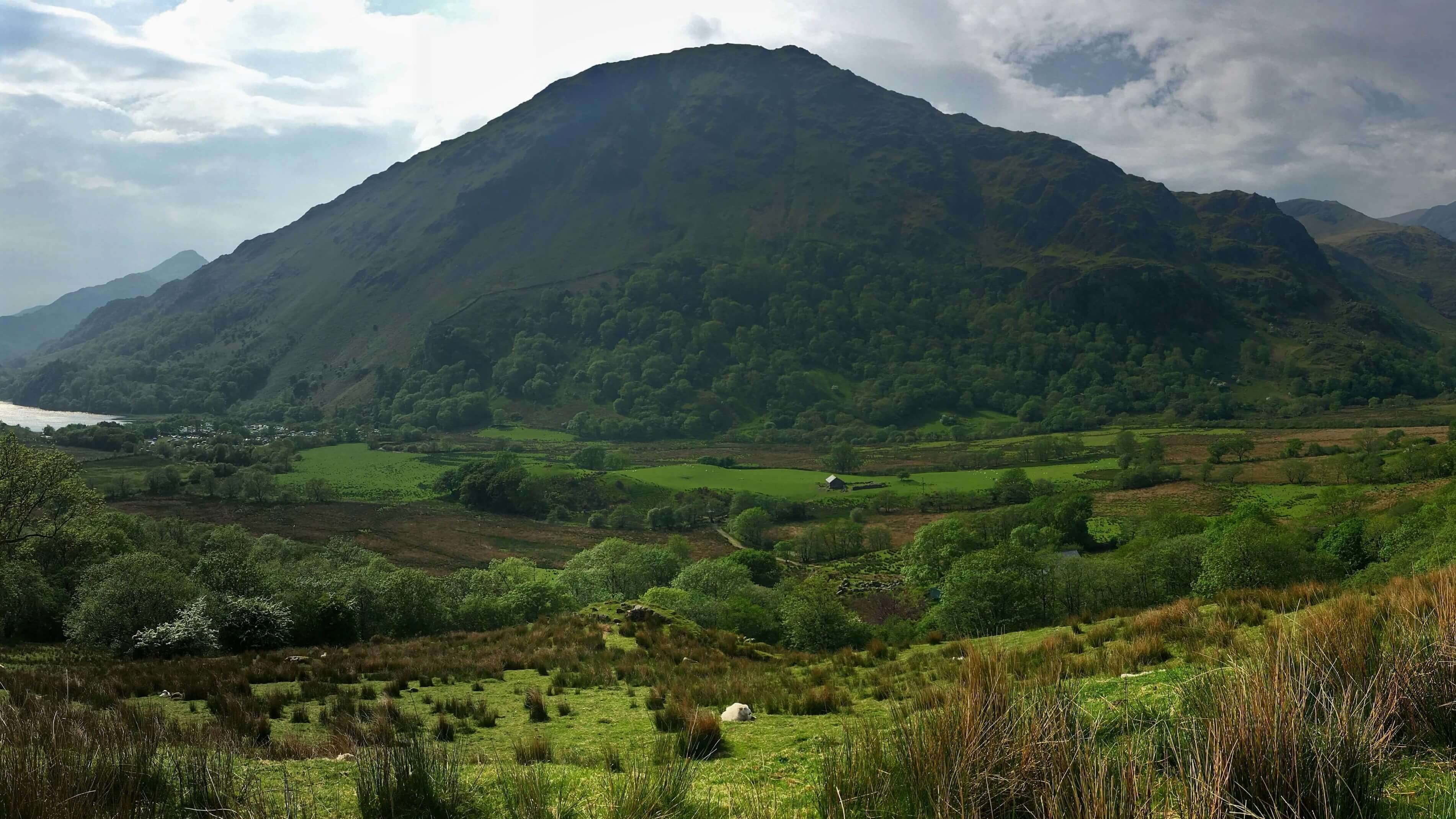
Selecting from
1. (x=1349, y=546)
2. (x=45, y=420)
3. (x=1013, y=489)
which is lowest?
(x=1013, y=489)

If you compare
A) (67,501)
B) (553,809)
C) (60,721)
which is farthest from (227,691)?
(67,501)

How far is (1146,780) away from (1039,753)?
0.56 meters

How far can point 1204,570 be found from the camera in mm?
30641

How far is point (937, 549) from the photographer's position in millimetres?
59031

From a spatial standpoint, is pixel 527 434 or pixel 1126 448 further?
pixel 527 434

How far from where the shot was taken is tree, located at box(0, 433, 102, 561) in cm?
2584

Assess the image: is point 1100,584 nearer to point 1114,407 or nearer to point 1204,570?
point 1204,570

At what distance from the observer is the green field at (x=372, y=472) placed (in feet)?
348

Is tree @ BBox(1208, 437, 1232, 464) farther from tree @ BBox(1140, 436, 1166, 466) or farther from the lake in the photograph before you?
the lake

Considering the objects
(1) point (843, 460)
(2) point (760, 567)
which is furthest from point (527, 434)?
(2) point (760, 567)

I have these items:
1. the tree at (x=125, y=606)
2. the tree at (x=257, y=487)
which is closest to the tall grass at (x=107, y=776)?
the tree at (x=125, y=606)

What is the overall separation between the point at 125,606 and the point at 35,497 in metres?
8.85

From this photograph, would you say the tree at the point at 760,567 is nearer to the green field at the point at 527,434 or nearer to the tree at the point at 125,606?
the tree at the point at 125,606

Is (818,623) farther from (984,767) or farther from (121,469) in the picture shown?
(121,469)
